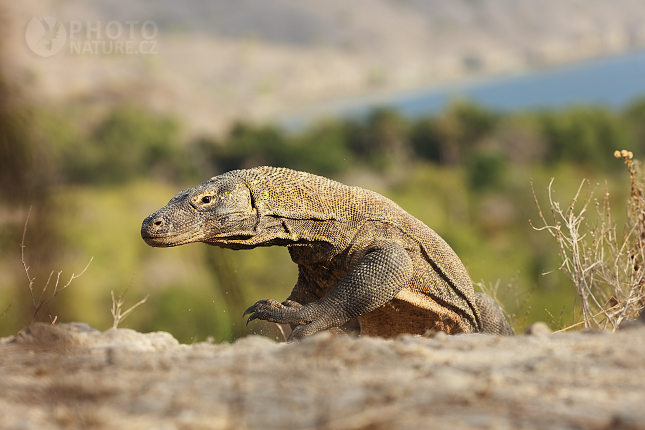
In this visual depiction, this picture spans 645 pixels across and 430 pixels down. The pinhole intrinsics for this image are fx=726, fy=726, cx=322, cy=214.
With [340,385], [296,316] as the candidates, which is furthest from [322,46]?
[340,385]

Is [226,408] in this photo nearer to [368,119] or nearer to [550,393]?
[550,393]

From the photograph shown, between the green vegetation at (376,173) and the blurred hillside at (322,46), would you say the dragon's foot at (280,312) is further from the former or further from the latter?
the blurred hillside at (322,46)

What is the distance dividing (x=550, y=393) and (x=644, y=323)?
1702mm

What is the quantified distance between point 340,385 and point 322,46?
443 ft

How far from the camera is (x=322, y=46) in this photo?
443 ft

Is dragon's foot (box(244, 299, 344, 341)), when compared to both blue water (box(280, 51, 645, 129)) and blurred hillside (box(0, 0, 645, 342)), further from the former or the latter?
blue water (box(280, 51, 645, 129))

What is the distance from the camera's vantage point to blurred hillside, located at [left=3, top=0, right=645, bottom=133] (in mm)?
106875

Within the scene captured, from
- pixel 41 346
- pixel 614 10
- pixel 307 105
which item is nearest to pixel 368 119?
pixel 307 105

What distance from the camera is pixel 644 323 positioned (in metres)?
4.89

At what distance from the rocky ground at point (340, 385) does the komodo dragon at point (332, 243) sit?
1.53m

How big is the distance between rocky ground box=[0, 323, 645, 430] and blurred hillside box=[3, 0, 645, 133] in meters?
94.7

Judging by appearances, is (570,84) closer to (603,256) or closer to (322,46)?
(322,46)

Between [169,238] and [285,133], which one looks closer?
[169,238]

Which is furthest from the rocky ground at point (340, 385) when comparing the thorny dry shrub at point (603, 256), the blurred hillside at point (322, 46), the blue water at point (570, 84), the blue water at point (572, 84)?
the blue water at point (572, 84)
